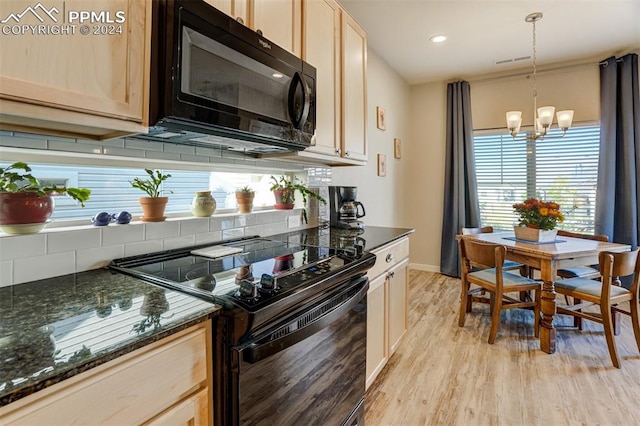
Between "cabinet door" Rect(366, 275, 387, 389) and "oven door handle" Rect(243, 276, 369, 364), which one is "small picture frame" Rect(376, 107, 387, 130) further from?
"oven door handle" Rect(243, 276, 369, 364)

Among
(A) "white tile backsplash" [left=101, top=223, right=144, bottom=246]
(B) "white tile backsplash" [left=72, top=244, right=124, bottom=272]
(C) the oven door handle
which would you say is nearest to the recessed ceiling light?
(C) the oven door handle

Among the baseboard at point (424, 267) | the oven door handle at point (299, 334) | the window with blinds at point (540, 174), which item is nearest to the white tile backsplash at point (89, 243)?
the oven door handle at point (299, 334)

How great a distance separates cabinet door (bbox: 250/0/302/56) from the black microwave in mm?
150

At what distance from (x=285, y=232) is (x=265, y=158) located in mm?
522

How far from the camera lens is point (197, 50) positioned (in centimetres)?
108

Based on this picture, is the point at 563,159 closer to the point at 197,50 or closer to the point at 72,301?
the point at 197,50

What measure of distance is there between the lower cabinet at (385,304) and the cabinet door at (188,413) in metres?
1.05

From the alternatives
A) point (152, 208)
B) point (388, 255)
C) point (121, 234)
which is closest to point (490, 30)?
point (388, 255)

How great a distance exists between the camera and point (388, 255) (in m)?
1.97

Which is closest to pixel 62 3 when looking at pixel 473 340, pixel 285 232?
pixel 285 232

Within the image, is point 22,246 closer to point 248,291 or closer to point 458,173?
point 248,291

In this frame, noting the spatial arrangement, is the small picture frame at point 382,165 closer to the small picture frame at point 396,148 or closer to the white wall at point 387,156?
the white wall at point 387,156

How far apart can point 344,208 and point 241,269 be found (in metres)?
1.34

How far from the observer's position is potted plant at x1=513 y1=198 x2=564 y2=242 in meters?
2.73
